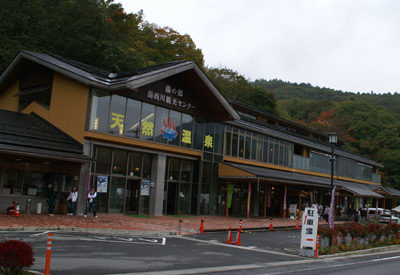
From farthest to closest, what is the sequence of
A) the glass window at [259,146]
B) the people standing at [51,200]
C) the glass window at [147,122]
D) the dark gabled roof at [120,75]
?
the glass window at [259,146]
the glass window at [147,122]
the dark gabled roof at [120,75]
the people standing at [51,200]

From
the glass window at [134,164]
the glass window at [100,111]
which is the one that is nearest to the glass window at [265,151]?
the glass window at [134,164]

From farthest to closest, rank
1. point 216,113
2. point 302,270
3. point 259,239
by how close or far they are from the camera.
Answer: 1. point 216,113
2. point 259,239
3. point 302,270

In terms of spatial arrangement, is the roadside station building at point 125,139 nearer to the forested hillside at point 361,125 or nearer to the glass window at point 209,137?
the glass window at point 209,137

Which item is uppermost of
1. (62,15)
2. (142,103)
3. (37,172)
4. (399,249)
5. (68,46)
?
(62,15)

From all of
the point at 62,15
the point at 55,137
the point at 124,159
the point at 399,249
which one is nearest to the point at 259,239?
the point at 399,249

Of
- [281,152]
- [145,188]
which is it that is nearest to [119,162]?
[145,188]

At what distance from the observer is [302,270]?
12.0m

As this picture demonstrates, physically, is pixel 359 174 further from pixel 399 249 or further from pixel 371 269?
pixel 371 269

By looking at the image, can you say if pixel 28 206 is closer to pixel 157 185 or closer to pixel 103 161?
pixel 103 161

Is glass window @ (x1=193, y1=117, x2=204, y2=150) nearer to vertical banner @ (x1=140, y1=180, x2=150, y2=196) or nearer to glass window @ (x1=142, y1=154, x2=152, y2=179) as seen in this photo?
glass window @ (x1=142, y1=154, x2=152, y2=179)

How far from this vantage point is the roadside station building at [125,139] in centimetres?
2159

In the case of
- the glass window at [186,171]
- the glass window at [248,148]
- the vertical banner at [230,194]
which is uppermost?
the glass window at [248,148]

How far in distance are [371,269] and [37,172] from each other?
17166mm

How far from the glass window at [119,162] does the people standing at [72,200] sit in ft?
11.3
